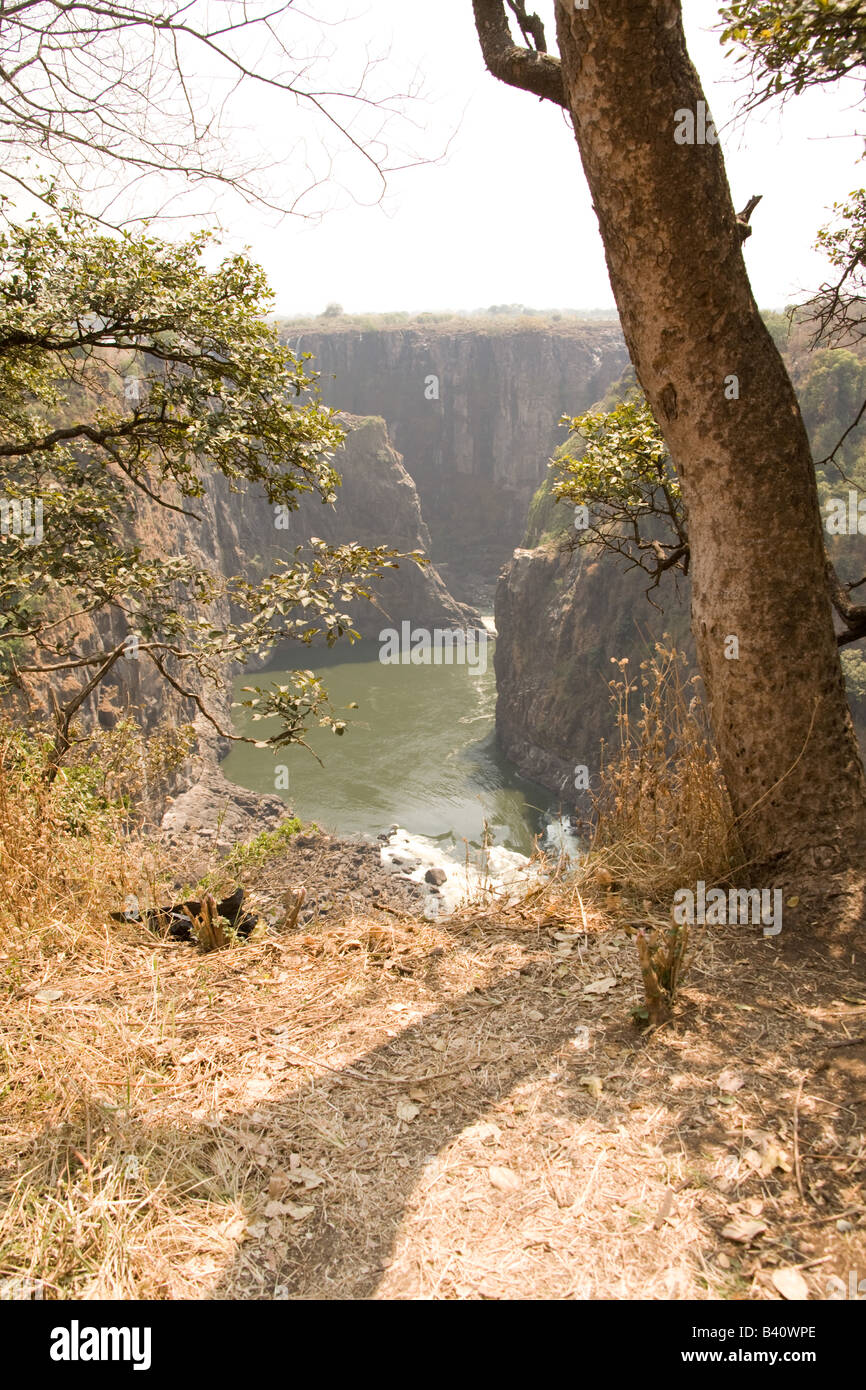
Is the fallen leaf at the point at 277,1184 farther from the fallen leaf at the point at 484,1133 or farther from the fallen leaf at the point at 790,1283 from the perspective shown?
the fallen leaf at the point at 790,1283

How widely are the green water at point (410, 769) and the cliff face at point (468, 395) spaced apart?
127ft

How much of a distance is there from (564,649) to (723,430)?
1300 inches

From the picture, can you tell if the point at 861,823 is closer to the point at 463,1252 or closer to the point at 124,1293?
the point at 463,1252

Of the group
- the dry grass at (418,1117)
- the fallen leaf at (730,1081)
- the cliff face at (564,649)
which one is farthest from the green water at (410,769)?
the fallen leaf at (730,1081)

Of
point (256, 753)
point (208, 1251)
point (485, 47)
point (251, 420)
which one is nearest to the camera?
point (208, 1251)

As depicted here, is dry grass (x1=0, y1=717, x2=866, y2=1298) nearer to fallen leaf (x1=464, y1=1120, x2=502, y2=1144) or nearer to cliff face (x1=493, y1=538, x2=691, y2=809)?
fallen leaf (x1=464, y1=1120, x2=502, y2=1144)

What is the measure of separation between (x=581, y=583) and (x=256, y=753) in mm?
16926

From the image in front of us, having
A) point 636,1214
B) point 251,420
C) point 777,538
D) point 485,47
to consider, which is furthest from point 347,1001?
point 485,47

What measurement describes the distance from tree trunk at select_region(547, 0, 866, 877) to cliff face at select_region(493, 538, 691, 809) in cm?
2614

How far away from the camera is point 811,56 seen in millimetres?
3109

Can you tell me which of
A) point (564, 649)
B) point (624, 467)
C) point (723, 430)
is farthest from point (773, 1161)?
point (564, 649)

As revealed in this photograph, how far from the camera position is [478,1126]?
6.77ft

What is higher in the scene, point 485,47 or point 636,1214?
point 485,47

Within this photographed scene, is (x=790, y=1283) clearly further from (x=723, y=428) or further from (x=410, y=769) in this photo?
(x=410, y=769)
